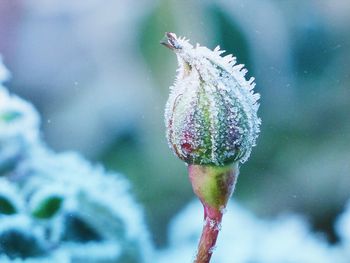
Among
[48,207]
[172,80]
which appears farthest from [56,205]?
[172,80]

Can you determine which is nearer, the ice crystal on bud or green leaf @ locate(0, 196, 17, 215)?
the ice crystal on bud

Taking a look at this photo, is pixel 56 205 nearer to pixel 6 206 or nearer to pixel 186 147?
pixel 6 206

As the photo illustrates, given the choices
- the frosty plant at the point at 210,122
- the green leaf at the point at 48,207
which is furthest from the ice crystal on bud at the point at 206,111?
the green leaf at the point at 48,207

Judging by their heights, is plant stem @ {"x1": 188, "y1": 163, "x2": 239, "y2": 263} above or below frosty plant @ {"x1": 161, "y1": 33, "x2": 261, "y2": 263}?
below

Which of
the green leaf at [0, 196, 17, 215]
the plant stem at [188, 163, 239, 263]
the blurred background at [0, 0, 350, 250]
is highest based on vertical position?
the blurred background at [0, 0, 350, 250]

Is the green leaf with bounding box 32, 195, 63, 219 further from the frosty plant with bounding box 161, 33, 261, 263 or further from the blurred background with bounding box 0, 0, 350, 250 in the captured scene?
the frosty plant with bounding box 161, 33, 261, 263

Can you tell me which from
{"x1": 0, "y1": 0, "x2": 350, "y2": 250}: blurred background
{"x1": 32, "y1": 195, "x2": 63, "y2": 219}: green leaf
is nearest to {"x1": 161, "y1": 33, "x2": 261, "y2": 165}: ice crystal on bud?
{"x1": 0, "y1": 0, "x2": 350, "y2": 250}: blurred background
